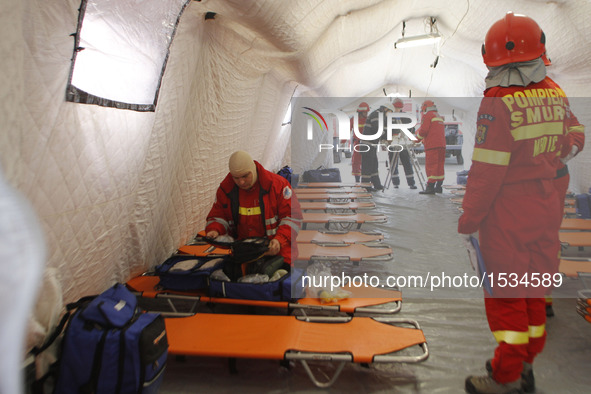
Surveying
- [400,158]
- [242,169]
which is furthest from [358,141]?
[242,169]

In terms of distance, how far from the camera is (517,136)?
5.09 feet

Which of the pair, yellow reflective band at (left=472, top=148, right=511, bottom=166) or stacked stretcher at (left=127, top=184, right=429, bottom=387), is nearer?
yellow reflective band at (left=472, top=148, right=511, bottom=166)

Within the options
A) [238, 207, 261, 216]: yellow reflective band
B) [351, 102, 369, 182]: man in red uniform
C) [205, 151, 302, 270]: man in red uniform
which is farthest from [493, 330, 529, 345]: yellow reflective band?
[351, 102, 369, 182]: man in red uniform

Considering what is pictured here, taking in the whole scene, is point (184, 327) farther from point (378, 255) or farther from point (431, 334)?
point (378, 255)

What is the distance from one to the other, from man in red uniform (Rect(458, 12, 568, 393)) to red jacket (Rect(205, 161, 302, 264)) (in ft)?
4.19

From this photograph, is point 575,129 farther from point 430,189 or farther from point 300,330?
point 430,189

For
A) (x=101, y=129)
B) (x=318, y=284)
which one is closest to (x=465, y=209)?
(x=318, y=284)

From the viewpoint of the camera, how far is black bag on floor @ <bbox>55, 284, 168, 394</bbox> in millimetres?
1547

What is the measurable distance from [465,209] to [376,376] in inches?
37.2

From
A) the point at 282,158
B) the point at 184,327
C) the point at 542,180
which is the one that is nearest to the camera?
the point at 542,180

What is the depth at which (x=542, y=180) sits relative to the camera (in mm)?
1592

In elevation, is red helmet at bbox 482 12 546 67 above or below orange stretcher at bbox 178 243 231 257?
above

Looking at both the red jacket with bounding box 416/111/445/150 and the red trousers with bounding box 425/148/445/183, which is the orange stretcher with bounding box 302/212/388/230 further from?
the red jacket with bounding box 416/111/445/150

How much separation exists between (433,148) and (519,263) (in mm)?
4565
